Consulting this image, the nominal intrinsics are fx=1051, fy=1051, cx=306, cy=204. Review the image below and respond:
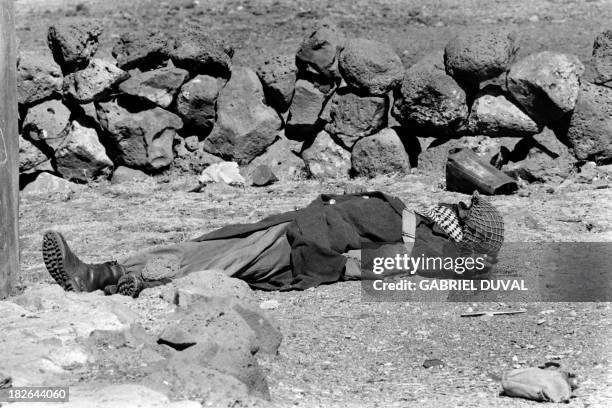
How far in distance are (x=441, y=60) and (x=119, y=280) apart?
13.4 feet

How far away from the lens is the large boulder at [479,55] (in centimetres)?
868

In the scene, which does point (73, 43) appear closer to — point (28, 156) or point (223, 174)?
point (28, 156)

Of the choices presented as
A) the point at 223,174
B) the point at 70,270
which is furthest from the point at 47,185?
the point at 70,270

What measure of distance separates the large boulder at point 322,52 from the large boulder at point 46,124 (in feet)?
7.13

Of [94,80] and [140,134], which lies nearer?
[94,80]

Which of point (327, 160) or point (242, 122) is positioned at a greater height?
point (242, 122)

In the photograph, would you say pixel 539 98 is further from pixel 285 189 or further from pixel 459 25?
pixel 459 25

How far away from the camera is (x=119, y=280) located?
5930mm

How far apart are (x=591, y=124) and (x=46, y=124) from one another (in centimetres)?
469

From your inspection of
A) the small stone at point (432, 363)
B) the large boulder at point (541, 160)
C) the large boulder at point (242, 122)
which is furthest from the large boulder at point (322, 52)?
the small stone at point (432, 363)

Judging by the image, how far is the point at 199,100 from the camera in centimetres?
932

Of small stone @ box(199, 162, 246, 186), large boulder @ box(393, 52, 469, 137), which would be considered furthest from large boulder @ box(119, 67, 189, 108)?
large boulder @ box(393, 52, 469, 137)

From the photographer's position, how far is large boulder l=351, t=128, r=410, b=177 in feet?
29.7

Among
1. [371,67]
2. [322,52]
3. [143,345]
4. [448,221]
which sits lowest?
[143,345]
